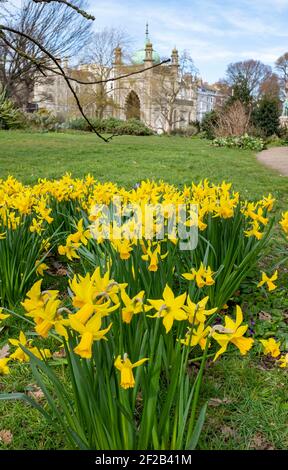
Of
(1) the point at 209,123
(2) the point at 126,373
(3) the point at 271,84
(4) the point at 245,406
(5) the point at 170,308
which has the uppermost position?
(3) the point at 271,84

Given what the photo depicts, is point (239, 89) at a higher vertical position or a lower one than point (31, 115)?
higher

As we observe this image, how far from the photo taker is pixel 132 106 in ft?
131

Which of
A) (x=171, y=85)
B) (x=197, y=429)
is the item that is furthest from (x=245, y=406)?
(x=171, y=85)

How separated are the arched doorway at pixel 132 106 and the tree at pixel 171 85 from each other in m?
4.02

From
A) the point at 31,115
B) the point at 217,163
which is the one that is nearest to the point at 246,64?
the point at 31,115

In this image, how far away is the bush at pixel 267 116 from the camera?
23766 millimetres

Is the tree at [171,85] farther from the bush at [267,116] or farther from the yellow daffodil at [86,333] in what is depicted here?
the yellow daffodil at [86,333]

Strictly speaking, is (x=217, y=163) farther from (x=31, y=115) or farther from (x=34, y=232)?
(x=31, y=115)

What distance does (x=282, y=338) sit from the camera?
231 centimetres

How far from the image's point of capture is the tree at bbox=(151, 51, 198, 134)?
1342 inches

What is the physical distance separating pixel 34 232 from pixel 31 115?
2187 cm

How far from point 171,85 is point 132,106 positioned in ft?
21.0

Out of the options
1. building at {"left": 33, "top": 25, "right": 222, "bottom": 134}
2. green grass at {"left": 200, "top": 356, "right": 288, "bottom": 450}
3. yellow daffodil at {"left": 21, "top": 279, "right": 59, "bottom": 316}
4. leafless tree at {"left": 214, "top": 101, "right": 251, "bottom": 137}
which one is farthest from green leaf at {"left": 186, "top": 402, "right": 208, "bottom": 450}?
building at {"left": 33, "top": 25, "right": 222, "bottom": 134}

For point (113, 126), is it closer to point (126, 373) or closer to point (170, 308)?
point (170, 308)
